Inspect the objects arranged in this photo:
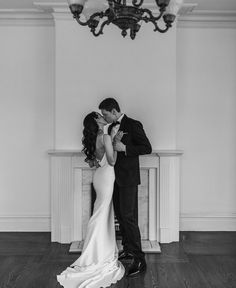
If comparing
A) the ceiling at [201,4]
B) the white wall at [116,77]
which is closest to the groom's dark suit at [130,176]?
the white wall at [116,77]

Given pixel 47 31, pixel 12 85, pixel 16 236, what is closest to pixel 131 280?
pixel 16 236

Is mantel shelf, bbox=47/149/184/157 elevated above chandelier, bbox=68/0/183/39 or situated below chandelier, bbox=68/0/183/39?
below

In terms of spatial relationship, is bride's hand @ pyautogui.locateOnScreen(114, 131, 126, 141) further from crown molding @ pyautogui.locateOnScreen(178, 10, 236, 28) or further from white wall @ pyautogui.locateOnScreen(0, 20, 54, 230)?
crown molding @ pyautogui.locateOnScreen(178, 10, 236, 28)

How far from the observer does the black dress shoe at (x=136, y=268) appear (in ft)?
11.4

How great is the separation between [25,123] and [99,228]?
1.97 metres

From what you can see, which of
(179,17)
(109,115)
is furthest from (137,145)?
(179,17)

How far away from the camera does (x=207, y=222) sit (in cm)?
500

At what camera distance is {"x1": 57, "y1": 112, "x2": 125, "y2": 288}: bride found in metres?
3.34

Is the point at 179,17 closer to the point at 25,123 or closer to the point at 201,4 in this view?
the point at 201,4

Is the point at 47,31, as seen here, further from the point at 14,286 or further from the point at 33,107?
the point at 14,286

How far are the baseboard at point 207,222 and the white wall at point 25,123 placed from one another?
1816mm

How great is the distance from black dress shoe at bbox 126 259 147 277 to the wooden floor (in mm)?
A: 67


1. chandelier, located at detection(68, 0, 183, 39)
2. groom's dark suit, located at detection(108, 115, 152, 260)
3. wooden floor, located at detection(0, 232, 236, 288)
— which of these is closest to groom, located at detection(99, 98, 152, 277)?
groom's dark suit, located at detection(108, 115, 152, 260)

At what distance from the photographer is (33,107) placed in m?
4.93
